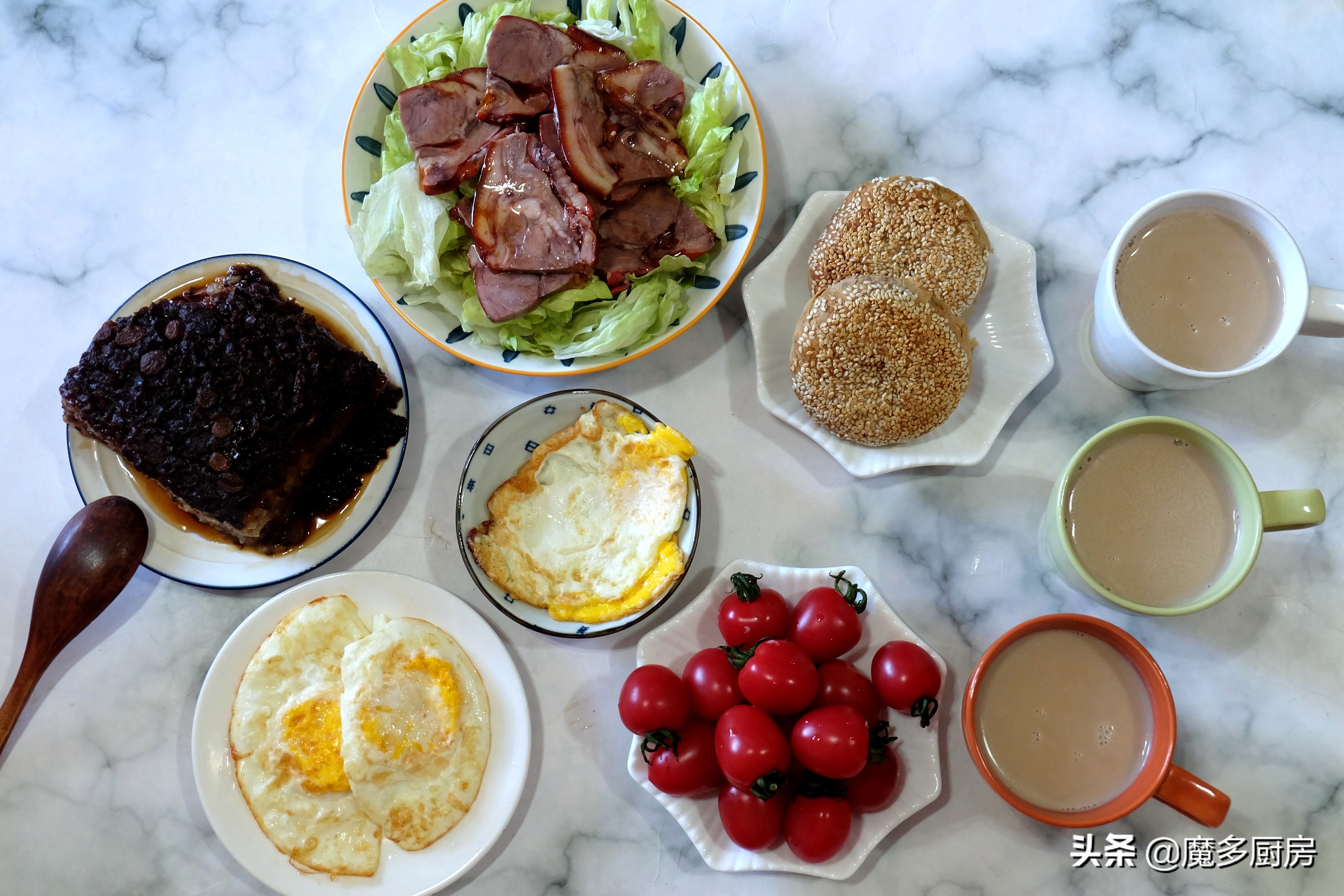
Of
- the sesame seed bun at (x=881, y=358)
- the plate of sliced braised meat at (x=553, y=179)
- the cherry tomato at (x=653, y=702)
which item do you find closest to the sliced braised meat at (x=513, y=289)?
the plate of sliced braised meat at (x=553, y=179)

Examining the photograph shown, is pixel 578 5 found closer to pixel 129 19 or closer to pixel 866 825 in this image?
pixel 129 19

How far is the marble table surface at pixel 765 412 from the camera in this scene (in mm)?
2391

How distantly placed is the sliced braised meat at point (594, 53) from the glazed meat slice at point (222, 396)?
951 millimetres

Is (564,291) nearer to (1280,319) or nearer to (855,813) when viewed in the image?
(855,813)

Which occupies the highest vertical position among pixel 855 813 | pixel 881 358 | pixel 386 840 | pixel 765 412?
pixel 881 358

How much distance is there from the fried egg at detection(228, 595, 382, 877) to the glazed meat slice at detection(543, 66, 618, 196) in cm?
128

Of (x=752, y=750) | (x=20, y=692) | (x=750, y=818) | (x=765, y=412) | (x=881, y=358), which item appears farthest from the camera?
(x=765, y=412)

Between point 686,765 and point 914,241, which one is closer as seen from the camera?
point 686,765

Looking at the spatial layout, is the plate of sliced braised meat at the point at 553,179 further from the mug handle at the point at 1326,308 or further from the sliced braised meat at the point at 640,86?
the mug handle at the point at 1326,308

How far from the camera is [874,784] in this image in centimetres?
217

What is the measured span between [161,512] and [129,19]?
4.91 feet

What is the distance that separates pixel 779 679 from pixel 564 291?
108 centimetres

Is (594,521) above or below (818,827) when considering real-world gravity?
above

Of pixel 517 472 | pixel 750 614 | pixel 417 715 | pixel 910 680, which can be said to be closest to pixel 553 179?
pixel 517 472
